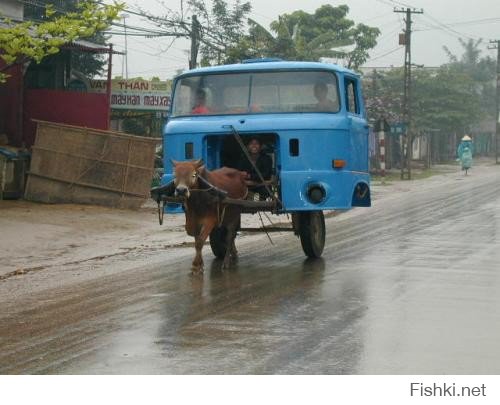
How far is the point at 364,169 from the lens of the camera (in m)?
14.1

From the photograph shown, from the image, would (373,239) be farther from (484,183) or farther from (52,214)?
(484,183)

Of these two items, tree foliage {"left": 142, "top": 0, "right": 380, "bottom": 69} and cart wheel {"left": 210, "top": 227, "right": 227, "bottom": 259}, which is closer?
cart wheel {"left": 210, "top": 227, "right": 227, "bottom": 259}

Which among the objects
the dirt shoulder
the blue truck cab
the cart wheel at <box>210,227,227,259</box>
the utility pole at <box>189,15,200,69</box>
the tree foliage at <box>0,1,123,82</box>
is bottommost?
the dirt shoulder

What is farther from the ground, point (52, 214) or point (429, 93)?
point (429, 93)

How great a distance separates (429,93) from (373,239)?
149 feet

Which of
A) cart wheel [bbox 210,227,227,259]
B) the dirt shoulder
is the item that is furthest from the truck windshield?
the dirt shoulder

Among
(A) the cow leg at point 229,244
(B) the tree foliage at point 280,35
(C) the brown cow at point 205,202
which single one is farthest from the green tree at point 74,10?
(C) the brown cow at point 205,202

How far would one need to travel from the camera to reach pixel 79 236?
690 inches

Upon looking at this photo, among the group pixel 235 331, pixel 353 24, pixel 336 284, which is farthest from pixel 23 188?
pixel 353 24

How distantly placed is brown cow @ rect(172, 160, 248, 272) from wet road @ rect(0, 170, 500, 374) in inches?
18.6

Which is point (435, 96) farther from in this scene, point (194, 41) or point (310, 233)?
point (310, 233)

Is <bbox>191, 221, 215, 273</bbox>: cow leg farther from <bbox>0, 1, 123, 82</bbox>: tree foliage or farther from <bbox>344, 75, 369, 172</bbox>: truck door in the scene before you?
<bbox>0, 1, 123, 82</bbox>: tree foliage

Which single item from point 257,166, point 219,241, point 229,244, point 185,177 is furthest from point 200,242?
point 257,166

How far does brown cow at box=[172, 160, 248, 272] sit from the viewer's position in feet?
38.0
